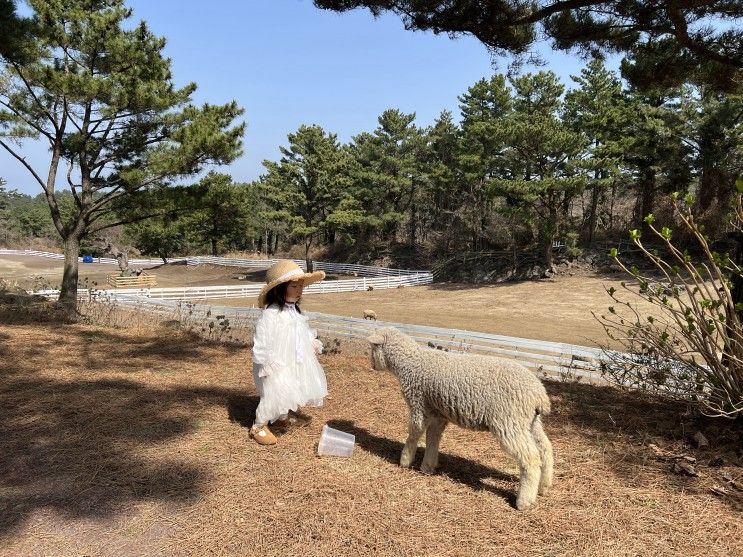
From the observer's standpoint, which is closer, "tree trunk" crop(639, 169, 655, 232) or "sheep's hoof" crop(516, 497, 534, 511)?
"sheep's hoof" crop(516, 497, 534, 511)

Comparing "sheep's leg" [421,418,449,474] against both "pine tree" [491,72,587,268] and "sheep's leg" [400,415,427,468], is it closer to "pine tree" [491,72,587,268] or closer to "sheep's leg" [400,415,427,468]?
"sheep's leg" [400,415,427,468]

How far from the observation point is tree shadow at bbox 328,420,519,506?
325 cm

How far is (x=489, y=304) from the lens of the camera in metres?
24.6

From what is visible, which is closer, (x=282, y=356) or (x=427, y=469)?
(x=427, y=469)

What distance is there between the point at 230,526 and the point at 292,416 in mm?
1721

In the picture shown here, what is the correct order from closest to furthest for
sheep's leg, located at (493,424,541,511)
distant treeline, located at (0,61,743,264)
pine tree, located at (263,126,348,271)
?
sheep's leg, located at (493,424,541,511)
distant treeline, located at (0,61,743,264)
pine tree, located at (263,126,348,271)

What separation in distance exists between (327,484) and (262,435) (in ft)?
3.08

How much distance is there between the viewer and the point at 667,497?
3.01 meters

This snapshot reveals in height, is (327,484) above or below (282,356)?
below

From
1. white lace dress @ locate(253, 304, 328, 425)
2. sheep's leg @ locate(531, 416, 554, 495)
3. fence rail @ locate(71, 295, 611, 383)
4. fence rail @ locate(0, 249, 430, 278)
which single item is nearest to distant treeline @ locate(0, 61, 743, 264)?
fence rail @ locate(0, 249, 430, 278)

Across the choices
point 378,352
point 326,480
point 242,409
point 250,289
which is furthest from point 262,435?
point 250,289

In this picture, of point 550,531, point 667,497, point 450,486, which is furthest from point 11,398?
point 667,497

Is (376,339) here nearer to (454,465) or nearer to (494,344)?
(454,465)

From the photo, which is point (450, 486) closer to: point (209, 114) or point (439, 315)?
point (209, 114)
